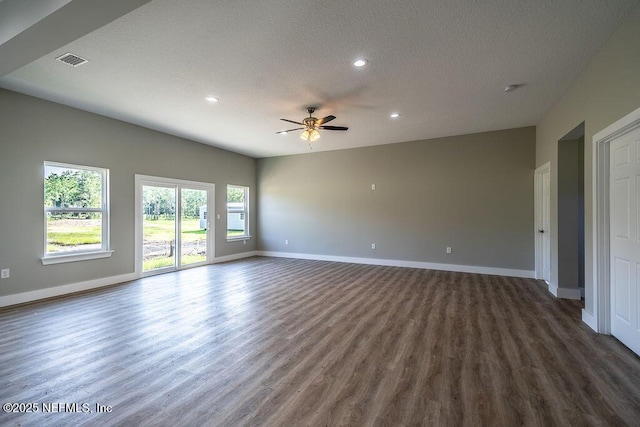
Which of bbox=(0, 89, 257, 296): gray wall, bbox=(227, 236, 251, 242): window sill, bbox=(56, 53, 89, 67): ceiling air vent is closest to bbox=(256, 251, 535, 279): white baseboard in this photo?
bbox=(227, 236, 251, 242): window sill

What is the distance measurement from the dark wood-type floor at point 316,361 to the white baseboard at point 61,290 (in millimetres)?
330

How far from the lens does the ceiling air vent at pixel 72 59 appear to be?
9.96 ft

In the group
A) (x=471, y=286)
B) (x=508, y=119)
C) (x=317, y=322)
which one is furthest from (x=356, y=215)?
(x=317, y=322)

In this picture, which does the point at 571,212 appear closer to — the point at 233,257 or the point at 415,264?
the point at 415,264

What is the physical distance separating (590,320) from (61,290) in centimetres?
725

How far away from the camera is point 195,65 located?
10.6 feet

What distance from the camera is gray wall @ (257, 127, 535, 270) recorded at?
5715mm

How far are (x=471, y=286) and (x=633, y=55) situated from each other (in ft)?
11.9

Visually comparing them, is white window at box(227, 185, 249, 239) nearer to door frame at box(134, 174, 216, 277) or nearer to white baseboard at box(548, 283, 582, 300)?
door frame at box(134, 174, 216, 277)

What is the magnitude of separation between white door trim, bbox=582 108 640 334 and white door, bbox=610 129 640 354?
0.18ft

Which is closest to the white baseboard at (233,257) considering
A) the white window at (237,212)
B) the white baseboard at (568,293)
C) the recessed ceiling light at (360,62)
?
the white window at (237,212)

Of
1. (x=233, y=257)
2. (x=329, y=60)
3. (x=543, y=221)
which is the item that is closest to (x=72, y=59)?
(x=329, y=60)

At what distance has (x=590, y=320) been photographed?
3133 mm

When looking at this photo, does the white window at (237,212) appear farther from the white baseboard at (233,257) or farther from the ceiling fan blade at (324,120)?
the ceiling fan blade at (324,120)
